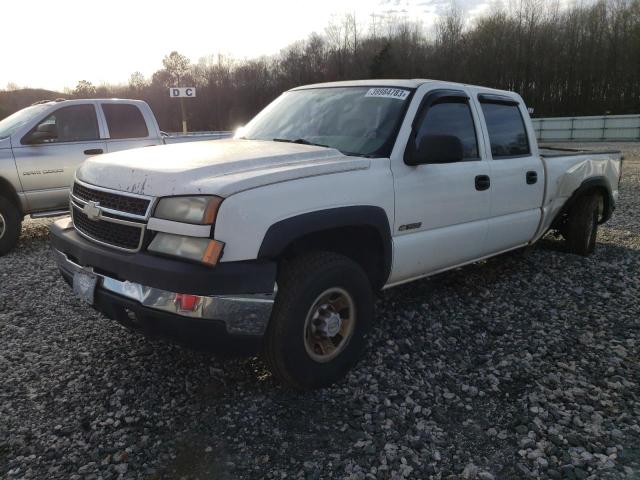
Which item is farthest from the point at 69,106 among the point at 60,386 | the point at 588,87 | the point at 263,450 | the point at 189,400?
the point at 588,87

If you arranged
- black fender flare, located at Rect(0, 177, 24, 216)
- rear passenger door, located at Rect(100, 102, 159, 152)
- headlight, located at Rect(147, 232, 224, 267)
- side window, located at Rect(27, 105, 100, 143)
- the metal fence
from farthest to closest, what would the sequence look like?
the metal fence → rear passenger door, located at Rect(100, 102, 159, 152) → side window, located at Rect(27, 105, 100, 143) → black fender flare, located at Rect(0, 177, 24, 216) → headlight, located at Rect(147, 232, 224, 267)

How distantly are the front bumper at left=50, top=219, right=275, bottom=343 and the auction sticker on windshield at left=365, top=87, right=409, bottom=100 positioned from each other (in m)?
1.82

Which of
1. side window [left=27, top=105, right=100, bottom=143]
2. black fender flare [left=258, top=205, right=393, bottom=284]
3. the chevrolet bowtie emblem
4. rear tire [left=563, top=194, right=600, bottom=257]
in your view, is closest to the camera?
black fender flare [left=258, top=205, right=393, bottom=284]

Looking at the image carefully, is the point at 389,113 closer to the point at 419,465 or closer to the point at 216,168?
the point at 216,168

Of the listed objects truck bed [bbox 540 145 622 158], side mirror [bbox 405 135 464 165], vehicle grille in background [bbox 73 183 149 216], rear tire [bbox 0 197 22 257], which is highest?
side mirror [bbox 405 135 464 165]

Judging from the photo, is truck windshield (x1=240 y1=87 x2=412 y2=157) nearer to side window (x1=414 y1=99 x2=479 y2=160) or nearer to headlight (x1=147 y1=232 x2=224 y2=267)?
side window (x1=414 y1=99 x2=479 y2=160)

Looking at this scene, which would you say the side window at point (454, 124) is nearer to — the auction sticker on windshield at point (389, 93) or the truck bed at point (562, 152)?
the auction sticker on windshield at point (389, 93)

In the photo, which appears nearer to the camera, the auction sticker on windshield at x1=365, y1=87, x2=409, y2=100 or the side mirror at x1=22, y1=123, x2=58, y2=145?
the auction sticker on windshield at x1=365, y1=87, x2=409, y2=100

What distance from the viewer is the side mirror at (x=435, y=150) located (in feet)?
10.7

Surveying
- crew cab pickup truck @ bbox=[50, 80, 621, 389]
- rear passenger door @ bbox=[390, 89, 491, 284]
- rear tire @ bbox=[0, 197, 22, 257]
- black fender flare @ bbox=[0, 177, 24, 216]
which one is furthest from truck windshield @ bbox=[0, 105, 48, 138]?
rear passenger door @ bbox=[390, 89, 491, 284]

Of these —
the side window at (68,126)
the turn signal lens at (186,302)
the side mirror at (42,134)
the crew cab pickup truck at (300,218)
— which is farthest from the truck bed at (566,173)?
the side mirror at (42,134)

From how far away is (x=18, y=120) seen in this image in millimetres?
6895

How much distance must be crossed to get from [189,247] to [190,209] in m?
0.19

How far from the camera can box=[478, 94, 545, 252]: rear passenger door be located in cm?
421
